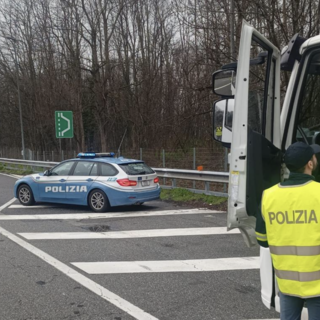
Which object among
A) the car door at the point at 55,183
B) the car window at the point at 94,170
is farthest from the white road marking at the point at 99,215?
the car window at the point at 94,170

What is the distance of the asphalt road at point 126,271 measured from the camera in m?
4.46

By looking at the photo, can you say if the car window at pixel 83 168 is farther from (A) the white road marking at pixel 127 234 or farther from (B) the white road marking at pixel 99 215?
(A) the white road marking at pixel 127 234

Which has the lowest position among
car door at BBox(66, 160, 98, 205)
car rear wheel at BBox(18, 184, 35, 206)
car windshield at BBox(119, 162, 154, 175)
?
car rear wheel at BBox(18, 184, 35, 206)

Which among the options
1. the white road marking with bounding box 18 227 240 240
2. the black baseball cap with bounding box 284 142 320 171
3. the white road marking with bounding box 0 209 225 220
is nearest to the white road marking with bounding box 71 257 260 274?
the white road marking with bounding box 18 227 240 240

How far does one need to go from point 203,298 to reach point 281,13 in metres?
9.42

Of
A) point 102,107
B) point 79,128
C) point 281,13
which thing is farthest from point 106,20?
point 281,13

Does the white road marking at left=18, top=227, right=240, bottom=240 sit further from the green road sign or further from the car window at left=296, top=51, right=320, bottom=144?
the green road sign

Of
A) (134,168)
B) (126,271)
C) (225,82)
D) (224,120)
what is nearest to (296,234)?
(224,120)

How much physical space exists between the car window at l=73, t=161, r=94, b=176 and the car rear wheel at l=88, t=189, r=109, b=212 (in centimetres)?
65

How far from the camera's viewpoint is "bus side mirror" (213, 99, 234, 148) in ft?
11.7

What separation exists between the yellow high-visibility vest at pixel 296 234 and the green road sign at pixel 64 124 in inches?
721

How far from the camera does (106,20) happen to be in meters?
26.2

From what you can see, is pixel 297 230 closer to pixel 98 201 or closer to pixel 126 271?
pixel 126 271

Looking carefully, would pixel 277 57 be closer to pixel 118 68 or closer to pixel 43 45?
pixel 118 68
